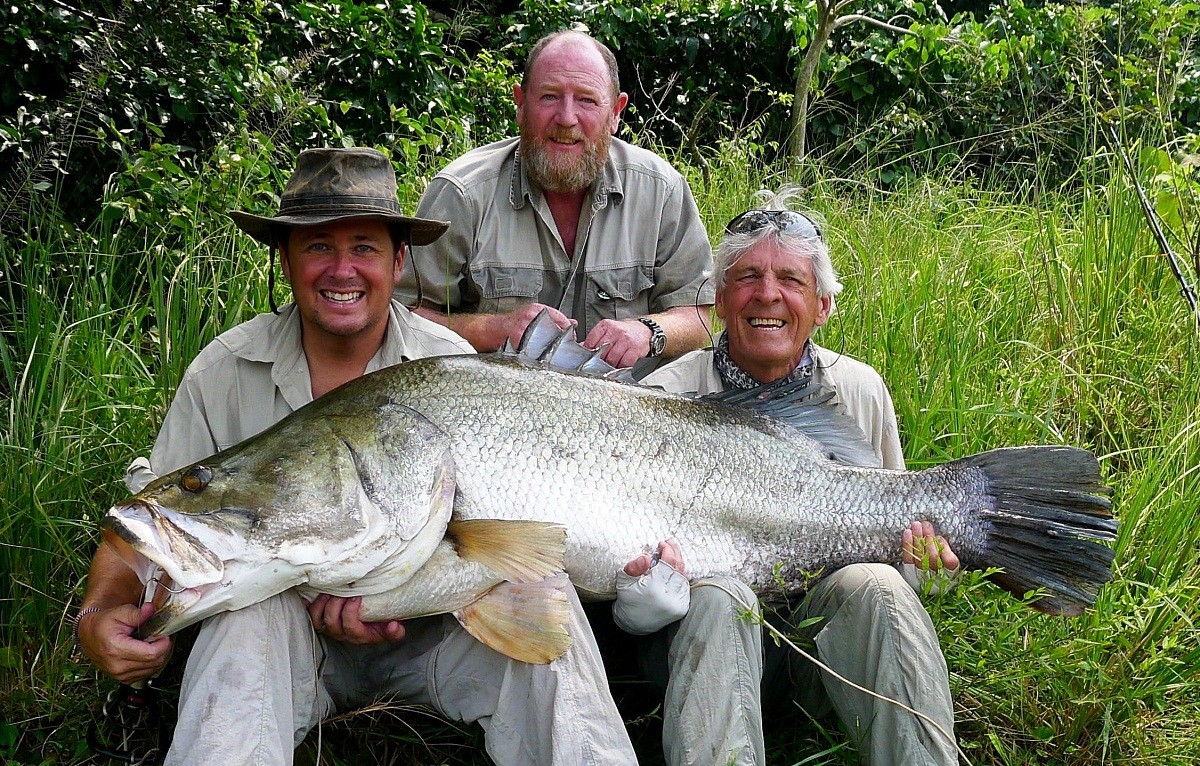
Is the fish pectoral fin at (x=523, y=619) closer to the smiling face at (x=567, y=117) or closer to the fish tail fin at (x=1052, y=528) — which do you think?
the fish tail fin at (x=1052, y=528)

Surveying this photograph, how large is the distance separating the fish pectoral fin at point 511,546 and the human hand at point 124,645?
0.67m

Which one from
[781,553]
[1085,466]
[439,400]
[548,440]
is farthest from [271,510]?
[1085,466]

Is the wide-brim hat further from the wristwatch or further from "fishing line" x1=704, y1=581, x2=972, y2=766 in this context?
"fishing line" x1=704, y1=581, x2=972, y2=766

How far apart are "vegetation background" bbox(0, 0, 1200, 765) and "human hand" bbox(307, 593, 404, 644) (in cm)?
49

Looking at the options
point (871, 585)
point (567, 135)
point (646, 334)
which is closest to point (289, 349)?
point (646, 334)

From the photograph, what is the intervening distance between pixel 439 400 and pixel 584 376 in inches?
16.6

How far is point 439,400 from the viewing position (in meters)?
2.79

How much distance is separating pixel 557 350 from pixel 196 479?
1.03m

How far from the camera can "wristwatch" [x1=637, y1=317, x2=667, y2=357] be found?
412 centimetres

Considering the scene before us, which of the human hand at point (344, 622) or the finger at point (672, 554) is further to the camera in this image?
the finger at point (672, 554)

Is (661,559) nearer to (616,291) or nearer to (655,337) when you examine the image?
(655,337)

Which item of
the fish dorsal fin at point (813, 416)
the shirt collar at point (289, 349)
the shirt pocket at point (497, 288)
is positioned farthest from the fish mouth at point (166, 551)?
the shirt pocket at point (497, 288)

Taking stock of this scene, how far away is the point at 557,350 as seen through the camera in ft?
10.3

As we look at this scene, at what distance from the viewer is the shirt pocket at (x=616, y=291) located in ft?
14.6
